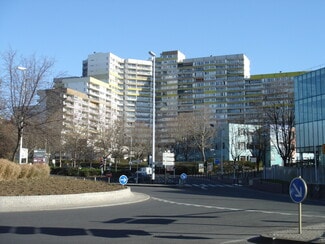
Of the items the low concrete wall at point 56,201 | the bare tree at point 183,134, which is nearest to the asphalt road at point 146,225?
the low concrete wall at point 56,201

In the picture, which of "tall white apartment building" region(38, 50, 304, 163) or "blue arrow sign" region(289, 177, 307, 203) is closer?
"blue arrow sign" region(289, 177, 307, 203)

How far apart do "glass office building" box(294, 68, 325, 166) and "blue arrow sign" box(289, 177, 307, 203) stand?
3858cm

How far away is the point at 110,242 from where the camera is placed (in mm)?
10055

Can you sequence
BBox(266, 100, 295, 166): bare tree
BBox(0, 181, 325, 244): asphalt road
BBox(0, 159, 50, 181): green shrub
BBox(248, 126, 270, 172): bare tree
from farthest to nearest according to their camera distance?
1. BBox(248, 126, 270, 172): bare tree
2. BBox(266, 100, 295, 166): bare tree
3. BBox(0, 159, 50, 181): green shrub
4. BBox(0, 181, 325, 244): asphalt road

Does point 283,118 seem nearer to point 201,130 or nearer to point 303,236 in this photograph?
point 201,130

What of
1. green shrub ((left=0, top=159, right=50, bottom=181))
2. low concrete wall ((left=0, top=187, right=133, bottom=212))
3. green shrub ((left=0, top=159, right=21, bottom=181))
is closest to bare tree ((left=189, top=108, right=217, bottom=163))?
green shrub ((left=0, top=159, right=50, bottom=181))

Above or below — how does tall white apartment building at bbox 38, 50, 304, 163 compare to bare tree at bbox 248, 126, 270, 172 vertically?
above

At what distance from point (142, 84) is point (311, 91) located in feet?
457

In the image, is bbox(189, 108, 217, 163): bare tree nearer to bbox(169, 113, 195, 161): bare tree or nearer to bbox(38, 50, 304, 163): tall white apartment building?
bbox(169, 113, 195, 161): bare tree

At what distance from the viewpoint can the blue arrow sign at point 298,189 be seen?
33.8 feet

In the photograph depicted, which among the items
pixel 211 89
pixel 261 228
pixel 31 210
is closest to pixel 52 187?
pixel 31 210

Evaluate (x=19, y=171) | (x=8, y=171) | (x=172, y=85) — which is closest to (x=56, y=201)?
(x=8, y=171)

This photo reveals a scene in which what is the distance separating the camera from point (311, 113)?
50.0m

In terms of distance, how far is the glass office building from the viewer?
48241mm
